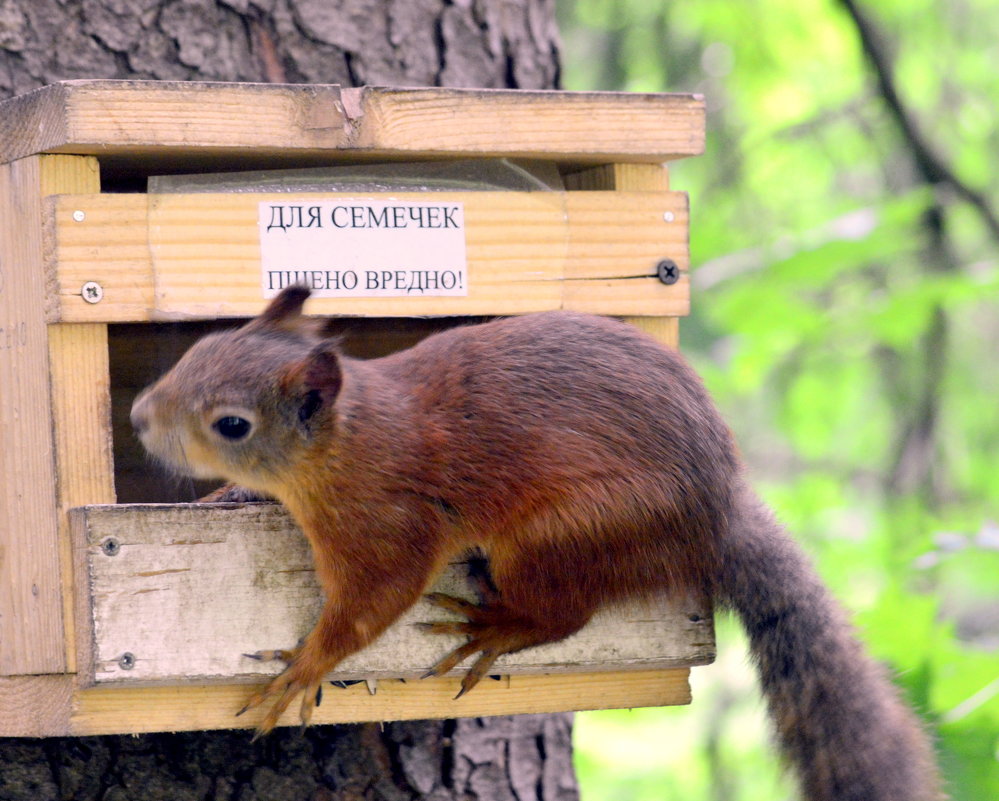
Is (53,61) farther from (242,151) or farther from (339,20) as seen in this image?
(242,151)

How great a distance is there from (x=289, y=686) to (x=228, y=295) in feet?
2.12

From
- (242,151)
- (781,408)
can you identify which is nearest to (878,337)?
(781,408)

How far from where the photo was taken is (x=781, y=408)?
4.66 m

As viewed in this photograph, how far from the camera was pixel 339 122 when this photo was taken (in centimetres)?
204

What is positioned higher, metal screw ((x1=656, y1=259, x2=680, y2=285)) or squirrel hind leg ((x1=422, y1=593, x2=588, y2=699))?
metal screw ((x1=656, y1=259, x2=680, y2=285))

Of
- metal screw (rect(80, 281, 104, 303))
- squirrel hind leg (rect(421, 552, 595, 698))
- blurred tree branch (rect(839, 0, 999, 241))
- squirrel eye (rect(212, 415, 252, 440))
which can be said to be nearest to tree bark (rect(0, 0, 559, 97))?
metal screw (rect(80, 281, 104, 303))

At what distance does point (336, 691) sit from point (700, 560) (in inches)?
25.6

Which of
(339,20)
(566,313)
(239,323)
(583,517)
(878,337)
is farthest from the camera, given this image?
(878,337)

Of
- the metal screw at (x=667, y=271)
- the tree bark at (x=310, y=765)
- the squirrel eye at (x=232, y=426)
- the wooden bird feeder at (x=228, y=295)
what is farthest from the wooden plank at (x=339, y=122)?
the tree bark at (x=310, y=765)

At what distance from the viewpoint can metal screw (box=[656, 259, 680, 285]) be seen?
7.39 ft

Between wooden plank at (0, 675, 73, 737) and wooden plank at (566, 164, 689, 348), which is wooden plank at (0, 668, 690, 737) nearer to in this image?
wooden plank at (0, 675, 73, 737)

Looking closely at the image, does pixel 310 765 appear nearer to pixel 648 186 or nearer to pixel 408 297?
pixel 408 297

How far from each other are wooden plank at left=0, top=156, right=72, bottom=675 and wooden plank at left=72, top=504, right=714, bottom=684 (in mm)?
128

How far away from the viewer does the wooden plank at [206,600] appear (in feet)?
6.20
